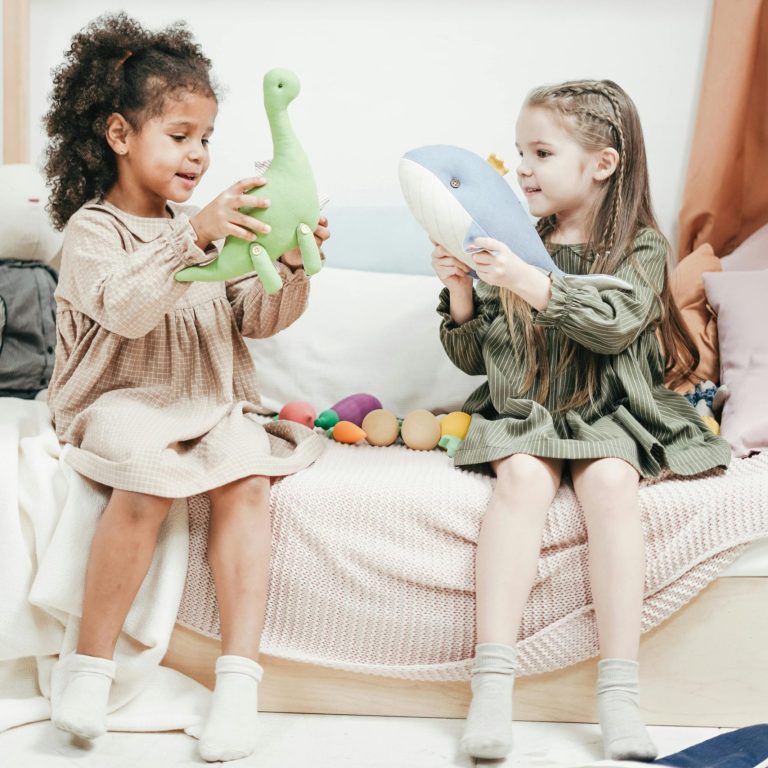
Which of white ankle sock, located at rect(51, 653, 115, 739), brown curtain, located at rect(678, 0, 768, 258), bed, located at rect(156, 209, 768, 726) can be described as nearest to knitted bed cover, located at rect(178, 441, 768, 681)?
bed, located at rect(156, 209, 768, 726)

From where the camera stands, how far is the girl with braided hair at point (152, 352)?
116 cm

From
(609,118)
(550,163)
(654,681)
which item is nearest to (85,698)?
(654,681)

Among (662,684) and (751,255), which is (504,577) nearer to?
(662,684)

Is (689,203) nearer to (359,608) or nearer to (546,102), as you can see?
(546,102)

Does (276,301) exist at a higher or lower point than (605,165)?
lower

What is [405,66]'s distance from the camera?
189 cm

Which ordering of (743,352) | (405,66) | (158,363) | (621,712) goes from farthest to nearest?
(405,66) → (743,352) → (158,363) → (621,712)

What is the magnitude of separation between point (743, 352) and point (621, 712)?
61 centimetres

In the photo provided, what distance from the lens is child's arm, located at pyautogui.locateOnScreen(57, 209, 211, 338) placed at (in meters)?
1.22

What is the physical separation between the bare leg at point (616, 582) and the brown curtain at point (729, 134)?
2.57ft

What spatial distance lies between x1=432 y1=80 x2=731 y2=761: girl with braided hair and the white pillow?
0.12m

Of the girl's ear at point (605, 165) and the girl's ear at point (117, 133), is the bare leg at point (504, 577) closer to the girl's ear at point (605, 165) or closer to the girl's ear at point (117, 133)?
the girl's ear at point (605, 165)

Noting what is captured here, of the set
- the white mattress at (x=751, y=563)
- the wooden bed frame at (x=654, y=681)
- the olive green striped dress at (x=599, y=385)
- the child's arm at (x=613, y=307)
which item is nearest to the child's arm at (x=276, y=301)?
the olive green striped dress at (x=599, y=385)

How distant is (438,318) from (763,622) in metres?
0.67
